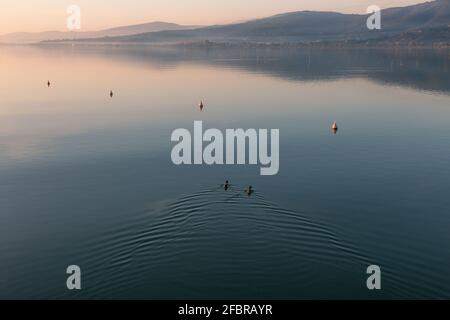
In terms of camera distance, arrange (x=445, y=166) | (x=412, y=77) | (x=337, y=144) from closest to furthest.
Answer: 1. (x=445, y=166)
2. (x=337, y=144)
3. (x=412, y=77)

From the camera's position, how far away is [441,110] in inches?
4360

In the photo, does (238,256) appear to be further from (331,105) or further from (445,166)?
(331,105)

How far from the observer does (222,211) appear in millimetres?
48156

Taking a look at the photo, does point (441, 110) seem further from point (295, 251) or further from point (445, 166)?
point (295, 251)

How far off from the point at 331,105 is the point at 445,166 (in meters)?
57.3

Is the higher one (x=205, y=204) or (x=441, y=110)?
(x=441, y=110)

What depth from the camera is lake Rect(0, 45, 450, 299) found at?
35.8 metres

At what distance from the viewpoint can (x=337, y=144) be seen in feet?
259

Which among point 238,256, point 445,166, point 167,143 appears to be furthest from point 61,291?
point 445,166

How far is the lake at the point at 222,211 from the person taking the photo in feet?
118
